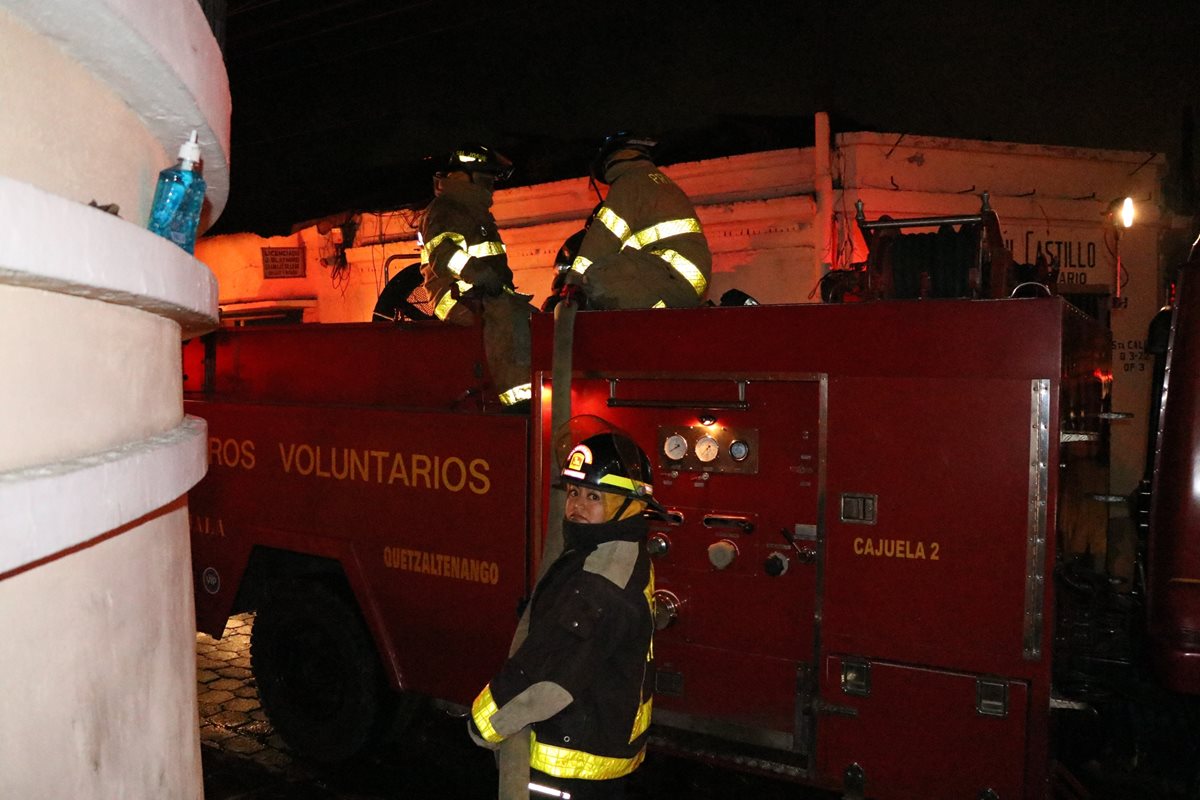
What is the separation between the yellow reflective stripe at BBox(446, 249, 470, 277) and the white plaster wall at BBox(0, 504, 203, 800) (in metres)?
3.34

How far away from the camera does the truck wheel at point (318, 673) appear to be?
4582 millimetres

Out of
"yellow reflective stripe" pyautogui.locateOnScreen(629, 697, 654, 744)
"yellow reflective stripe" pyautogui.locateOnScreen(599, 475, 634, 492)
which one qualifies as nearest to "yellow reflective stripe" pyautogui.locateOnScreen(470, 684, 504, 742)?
"yellow reflective stripe" pyautogui.locateOnScreen(629, 697, 654, 744)

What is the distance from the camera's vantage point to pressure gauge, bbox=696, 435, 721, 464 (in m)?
3.71

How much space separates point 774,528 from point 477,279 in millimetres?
2168

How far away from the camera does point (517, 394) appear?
4141mm

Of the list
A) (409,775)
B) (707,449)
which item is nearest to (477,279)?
(707,449)

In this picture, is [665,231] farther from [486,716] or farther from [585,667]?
[486,716]

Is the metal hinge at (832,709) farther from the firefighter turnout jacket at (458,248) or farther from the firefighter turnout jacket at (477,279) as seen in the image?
the firefighter turnout jacket at (458,248)

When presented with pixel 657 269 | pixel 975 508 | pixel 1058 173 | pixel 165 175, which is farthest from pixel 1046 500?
pixel 1058 173

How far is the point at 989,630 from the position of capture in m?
3.20

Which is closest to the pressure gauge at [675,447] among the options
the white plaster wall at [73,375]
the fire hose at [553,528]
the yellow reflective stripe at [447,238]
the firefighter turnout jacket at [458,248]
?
the fire hose at [553,528]

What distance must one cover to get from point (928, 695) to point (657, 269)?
7.47 ft

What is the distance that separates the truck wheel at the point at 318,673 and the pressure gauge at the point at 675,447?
2064 mm

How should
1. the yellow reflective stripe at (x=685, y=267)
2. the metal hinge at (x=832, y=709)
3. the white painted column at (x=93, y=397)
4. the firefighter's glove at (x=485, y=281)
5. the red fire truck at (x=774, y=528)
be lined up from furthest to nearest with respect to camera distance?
1. the firefighter's glove at (x=485, y=281)
2. the yellow reflective stripe at (x=685, y=267)
3. the metal hinge at (x=832, y=709)
4. the red fire truck at (x=774, y=528)
5. the white painted column at (x=93, y=397)
